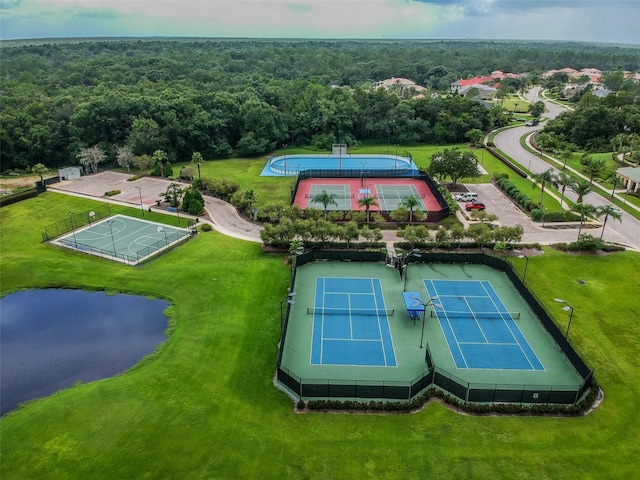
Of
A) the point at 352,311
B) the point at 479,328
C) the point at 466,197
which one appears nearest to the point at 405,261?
the point at 352,311

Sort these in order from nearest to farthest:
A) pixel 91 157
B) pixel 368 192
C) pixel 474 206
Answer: pixel 474 206
pixel 368 192
pixel 91 157

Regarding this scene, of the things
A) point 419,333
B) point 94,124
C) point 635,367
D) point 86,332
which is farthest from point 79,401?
point 94,124

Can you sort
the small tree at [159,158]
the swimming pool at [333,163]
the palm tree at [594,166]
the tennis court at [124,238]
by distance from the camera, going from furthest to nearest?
the swimming pool at [333,163], the small tree at [159,158], the palm tree at [594,166], the tennis court at [124,238]

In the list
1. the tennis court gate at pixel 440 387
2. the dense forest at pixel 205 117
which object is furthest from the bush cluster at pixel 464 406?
the dense forest at pixel 205 117

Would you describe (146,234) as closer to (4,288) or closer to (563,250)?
(4,288)

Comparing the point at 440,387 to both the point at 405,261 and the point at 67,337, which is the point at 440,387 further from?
the point at 67,337

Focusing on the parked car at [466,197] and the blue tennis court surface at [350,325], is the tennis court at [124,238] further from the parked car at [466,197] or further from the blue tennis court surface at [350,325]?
the parked car at [466,197]
